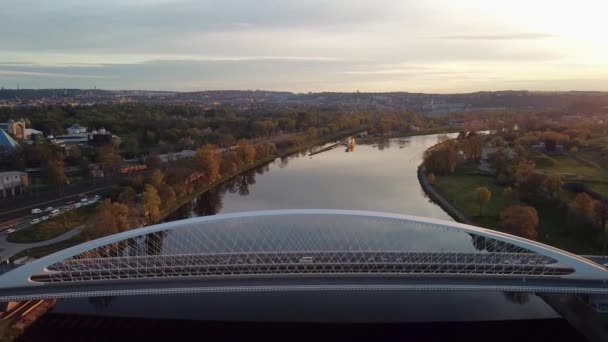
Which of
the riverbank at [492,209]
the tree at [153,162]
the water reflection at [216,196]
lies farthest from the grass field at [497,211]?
the tree at [153,162]

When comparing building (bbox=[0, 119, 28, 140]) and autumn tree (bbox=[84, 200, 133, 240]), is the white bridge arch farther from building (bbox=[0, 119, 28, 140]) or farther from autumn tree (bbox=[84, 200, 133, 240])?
building (bbox=[0, 119, 28, 140])

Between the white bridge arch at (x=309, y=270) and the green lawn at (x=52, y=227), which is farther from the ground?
the white bridge arch at (x=309, y=270)

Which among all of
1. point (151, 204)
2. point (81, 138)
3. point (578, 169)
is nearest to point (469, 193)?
point (578, 169)

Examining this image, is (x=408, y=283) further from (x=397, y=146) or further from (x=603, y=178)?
(x=397, y=146)

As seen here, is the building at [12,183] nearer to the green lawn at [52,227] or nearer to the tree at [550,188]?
the green lawn at [52,227]

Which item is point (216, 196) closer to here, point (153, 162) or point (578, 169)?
point (153, 162)
